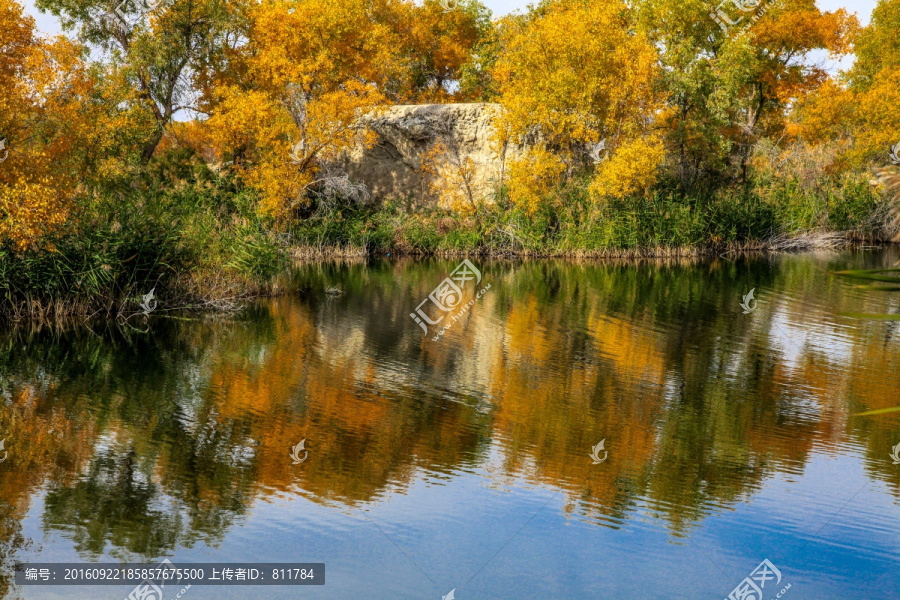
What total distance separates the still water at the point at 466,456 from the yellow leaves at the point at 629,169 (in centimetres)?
1460

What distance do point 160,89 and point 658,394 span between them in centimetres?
2720

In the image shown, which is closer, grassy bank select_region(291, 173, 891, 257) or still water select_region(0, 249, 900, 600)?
still water select_region(0, 249, 900, 600)

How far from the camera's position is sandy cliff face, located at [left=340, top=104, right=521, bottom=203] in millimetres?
38938

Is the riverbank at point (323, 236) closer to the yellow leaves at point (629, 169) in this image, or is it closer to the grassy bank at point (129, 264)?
the grassy bank at point (129, 264)

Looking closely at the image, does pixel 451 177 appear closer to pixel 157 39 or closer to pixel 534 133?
pixel 534 133

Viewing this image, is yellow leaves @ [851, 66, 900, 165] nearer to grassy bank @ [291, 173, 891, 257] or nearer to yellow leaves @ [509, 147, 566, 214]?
grassy bank @ [291, 173, 891, 257]

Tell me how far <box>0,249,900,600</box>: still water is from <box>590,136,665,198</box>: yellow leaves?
14.6 m

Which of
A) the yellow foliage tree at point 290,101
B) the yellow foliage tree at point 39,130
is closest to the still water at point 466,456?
the yellow foliage tree at point 39,130

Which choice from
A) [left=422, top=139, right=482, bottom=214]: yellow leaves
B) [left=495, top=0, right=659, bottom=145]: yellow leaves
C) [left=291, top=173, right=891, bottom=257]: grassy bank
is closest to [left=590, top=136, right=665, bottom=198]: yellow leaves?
[left=291, top=173, right=891, bottom=257]: grassy bank

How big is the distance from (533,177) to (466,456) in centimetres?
2522

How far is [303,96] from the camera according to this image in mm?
35094

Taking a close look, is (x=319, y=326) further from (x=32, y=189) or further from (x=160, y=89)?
(x=160, y=89)

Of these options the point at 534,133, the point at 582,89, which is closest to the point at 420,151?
→ the point at 534,133

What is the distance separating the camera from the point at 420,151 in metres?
39.9
